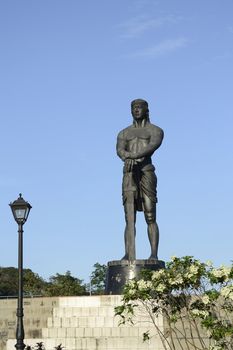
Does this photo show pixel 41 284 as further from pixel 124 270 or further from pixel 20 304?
pixel 20 304

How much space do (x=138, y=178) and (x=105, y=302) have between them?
3393 mm

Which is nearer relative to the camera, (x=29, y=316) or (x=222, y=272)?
(x=222, y=272)

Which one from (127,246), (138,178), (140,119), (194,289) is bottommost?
(194,289)

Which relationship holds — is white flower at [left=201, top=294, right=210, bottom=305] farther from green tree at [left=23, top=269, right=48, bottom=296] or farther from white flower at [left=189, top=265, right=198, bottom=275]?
green tree at [left=23, top=269, right=48, bottom=296]

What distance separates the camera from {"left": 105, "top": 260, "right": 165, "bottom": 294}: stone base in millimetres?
17609

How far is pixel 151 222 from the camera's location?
18.3 m

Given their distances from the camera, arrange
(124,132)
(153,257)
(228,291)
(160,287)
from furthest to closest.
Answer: (124,132)
(153,257)
(160,287)
(228,291)

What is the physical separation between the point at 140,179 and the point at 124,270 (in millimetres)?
2369

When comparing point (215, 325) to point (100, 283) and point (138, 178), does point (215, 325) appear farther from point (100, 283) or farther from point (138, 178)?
point (100, 283)

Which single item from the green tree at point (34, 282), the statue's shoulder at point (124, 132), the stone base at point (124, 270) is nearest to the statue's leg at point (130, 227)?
the stone base at point (124, 270)

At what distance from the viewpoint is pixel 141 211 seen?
18.6 metres

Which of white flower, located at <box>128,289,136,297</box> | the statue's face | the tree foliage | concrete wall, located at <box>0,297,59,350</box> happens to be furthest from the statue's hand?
the tree foliage

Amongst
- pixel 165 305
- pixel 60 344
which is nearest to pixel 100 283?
pixel 60 344

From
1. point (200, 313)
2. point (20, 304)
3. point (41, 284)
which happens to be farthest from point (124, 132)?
point (41, 284)
